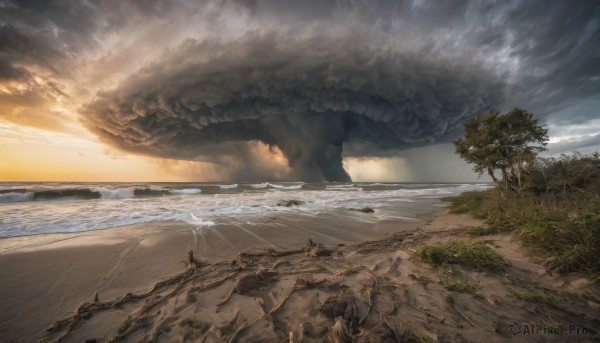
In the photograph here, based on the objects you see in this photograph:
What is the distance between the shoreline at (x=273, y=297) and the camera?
2.67 metres

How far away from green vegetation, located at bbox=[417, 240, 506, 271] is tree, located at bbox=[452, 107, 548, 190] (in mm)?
12507

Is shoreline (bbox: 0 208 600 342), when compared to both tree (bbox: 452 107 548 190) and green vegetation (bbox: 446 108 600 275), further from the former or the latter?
tree (bbox: 452 107 548 190)

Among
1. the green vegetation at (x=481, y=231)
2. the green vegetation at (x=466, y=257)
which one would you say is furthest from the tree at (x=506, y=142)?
the green vegetation at (x=466, y=257)

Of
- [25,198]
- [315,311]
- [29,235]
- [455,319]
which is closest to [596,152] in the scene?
[455,319]

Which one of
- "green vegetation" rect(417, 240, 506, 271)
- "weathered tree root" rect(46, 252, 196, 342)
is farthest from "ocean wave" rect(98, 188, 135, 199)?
"green vegetation" rect(417, 240, 506, 271)

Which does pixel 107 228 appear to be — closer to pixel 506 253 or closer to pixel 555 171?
pixel 506 253

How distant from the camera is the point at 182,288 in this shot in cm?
388

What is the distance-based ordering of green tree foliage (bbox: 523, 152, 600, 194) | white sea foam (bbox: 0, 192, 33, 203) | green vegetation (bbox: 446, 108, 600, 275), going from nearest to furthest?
green vegetation (bbox: 446, 108, 600, 275) → green tree foliage (bbox: 523, 152, 600, 194) → white sea foam (bbox: 0, 192, 33, 203)

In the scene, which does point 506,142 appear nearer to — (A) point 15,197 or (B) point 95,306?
(B) point 95,306

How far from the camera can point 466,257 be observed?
4258 millimetres

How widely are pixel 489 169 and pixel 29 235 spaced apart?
23.1m

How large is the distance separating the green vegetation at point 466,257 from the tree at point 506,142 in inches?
492

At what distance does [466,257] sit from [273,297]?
3.50 m

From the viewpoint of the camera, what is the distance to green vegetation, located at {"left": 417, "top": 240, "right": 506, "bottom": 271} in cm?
413
